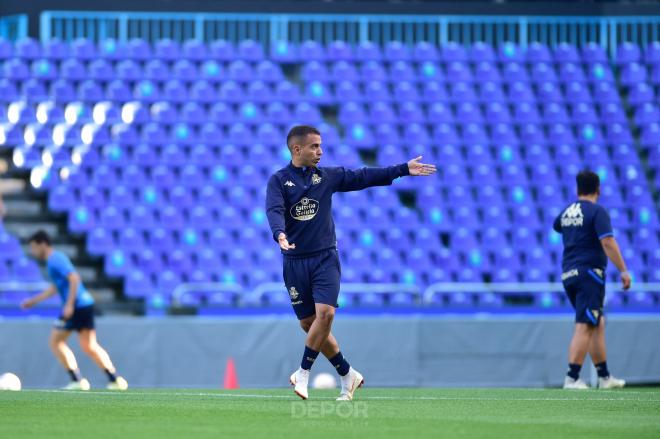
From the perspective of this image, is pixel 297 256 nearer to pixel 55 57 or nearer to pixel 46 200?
pixel 46 200

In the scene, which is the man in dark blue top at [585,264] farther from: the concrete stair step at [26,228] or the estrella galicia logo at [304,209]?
the concrete stair step at [26,228]

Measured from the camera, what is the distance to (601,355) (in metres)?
12.4

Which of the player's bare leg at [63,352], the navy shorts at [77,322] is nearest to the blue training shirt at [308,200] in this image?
the navy shorts at [77,322]

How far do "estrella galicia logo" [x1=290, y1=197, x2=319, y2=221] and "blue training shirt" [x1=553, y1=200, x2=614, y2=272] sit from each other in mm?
3854

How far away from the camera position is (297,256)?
30.5 ft

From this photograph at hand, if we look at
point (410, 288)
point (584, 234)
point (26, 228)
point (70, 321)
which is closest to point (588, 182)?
point (584, 234)

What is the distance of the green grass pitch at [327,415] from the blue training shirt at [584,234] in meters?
1.70

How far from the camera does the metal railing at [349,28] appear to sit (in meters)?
23.3

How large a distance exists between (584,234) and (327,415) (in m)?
4.85

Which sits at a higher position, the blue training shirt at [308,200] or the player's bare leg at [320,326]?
the blue training shirt at [308,200]

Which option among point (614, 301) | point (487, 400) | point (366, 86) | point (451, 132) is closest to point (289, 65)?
point (366, 86)

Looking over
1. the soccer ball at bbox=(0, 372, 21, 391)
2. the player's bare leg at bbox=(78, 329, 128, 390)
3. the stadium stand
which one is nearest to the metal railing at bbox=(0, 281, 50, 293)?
the stadium stand

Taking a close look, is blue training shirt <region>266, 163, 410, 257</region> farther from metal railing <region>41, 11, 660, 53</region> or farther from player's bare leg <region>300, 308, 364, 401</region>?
metal railing <region>41, 11, 660, 53</region>

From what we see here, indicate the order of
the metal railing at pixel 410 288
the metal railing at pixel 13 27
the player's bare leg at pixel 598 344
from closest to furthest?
the player's bare leg at pixel 598 344
the metal railing at pixel 410 288
the metal railing at pixel 13 27
